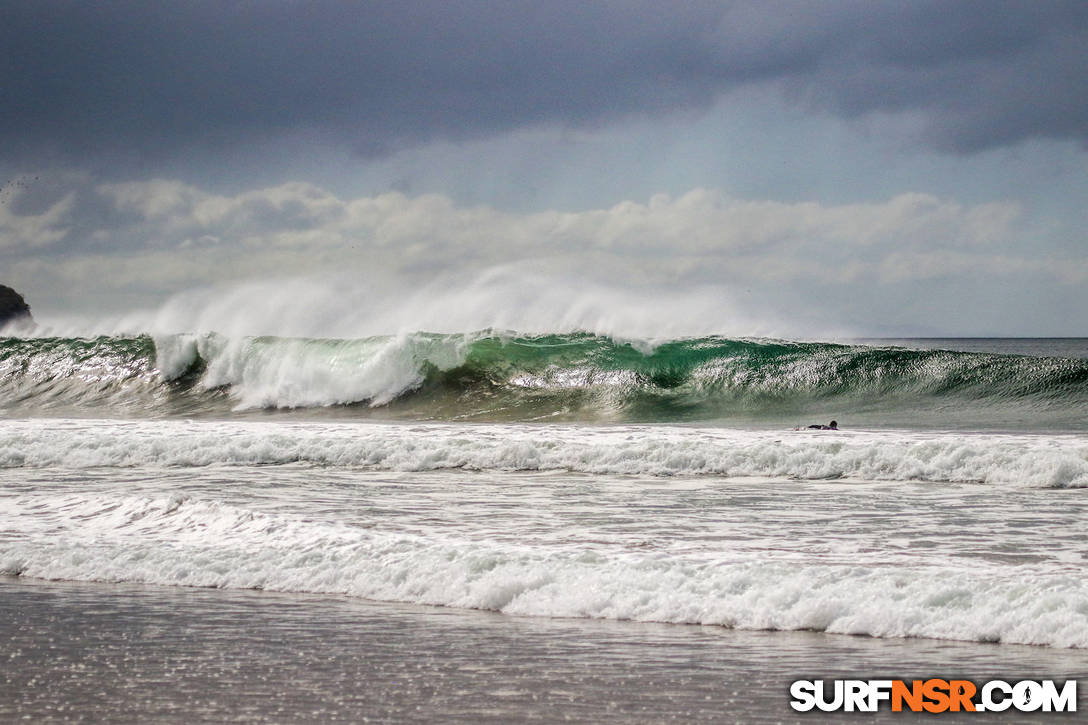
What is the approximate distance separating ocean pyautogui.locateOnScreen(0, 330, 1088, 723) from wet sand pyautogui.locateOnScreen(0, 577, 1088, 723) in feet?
0.07

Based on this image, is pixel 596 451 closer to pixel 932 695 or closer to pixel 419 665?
pixel 419 665

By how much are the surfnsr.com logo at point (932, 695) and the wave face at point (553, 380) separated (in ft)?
50.9

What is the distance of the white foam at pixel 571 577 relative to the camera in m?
5.49

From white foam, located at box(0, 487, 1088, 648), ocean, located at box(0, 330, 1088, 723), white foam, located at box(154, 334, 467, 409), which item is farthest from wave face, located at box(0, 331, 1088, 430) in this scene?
white foam, located at box(0, 487, 1088, 648)

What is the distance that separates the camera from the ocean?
453cm

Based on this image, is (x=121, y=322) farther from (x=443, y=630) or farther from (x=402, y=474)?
(x=443, y=630)

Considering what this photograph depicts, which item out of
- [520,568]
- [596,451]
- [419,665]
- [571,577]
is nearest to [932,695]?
[419,665]

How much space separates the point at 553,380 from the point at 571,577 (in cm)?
1764

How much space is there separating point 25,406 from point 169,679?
23158 millimetres

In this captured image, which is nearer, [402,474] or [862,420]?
[402,474]

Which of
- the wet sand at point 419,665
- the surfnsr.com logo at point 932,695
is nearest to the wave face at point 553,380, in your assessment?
the wet sand at point 419,665

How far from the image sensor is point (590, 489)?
1095 centimetres

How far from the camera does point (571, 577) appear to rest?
639 cm

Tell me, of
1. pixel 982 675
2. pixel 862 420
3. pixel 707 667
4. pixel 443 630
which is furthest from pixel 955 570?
pixel 862 420
